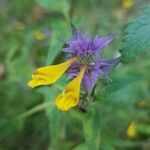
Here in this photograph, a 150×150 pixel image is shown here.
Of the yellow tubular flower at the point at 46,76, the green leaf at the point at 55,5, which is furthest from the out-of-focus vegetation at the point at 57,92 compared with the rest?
the yellow tubular flower at the point at 46,76

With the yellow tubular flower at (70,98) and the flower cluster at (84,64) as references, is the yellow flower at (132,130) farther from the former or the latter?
the yellow tubular flower at (70,98)

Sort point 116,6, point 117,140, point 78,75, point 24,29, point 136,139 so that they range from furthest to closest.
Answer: point 116,6
point 24,29
point 136,139
point 117,140
point 78,75

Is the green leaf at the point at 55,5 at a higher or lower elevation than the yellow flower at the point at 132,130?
higher

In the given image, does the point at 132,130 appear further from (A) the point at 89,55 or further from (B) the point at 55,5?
(A) the point at 89,55

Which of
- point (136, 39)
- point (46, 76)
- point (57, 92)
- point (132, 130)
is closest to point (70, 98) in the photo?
point (46, 76)

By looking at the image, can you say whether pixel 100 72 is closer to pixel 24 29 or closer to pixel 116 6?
pixel 24 29

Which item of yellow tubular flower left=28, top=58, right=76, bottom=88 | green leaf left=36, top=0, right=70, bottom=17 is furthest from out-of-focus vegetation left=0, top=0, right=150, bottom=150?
yellow tubular flower left=28, top=58, right=76, bottom=88

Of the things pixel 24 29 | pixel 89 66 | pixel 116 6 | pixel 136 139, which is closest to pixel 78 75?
pixel 89 66

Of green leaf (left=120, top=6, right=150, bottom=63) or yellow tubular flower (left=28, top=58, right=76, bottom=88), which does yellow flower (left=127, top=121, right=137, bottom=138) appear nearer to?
green leaf (left=120, top=6, right=150, bottom=63)
